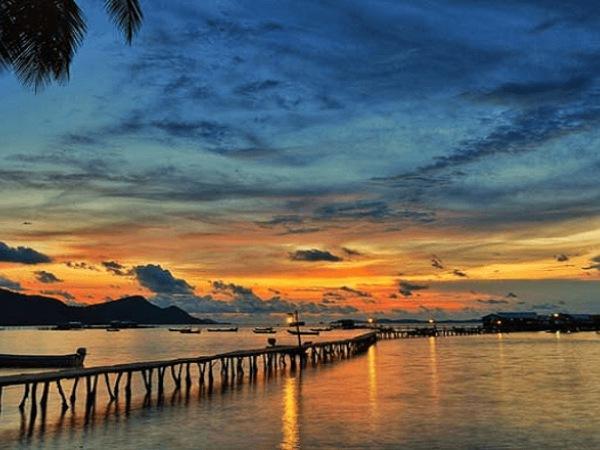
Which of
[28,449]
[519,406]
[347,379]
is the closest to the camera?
[28,449]

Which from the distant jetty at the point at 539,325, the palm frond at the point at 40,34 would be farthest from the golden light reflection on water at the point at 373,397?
the distant jetty at the point at 539,325

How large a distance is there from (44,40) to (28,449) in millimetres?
13323

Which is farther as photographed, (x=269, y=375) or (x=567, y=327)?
(x=567, y=327)

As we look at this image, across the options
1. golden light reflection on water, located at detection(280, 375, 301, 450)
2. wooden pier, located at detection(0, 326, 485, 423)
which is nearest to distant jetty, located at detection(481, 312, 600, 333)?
wooden pier, located at detection(0, 326, 485, 423)

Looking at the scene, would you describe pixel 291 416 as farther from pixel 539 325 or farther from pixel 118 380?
pixel 539 325

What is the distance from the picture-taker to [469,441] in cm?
2303

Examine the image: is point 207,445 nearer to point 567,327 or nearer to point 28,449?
point 28,449

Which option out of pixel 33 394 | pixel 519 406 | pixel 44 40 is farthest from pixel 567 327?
pixel 44 40

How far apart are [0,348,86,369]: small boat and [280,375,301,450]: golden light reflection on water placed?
23810 mm

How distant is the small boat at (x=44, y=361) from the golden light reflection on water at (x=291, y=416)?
23.8 metres

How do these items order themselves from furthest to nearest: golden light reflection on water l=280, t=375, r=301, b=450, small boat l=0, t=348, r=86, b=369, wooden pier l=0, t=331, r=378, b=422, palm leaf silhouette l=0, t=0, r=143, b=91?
small boat l=0, t=348, r=86, b=369 → wooden pier l=0, t=331, r=378, b=422 → golden light reflection on water l=280, t=375, r=301, b=450 → palm leaf silhouette l=0, t=0, r=143, b=91

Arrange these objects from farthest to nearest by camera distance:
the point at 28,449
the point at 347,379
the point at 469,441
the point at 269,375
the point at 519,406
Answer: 1. the point at 269,375
2. the point at 347,379
3. the point at 519,406
4. the point at 469,441
5. the point at 28,449

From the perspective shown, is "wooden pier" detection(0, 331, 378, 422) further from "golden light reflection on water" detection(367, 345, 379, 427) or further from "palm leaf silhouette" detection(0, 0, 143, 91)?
"palm leaf silhouette" detection(0, 0, 143, 91)

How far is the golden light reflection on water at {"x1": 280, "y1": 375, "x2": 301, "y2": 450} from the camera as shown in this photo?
22.8 metres
